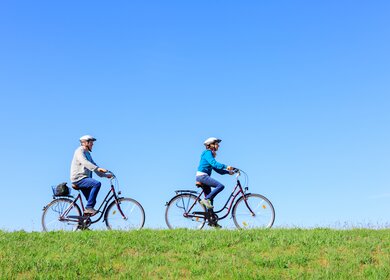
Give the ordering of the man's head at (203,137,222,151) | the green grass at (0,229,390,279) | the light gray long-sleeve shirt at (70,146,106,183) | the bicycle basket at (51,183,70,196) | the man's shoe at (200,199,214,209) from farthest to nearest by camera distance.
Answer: the bicycle basket at (51,183,70,196)
the man's head at (203,137,222,151)
the man's shoe at (200,199,214,209)
the light gray long-sleeve shirt at (70,146,106,183)
the green grass at (0,229,390,279)

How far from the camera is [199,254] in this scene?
1168cm

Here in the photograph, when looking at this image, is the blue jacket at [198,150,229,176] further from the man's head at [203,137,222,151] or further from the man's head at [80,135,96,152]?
the man's head at [80,135,96,152]

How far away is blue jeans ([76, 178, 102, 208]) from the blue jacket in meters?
2.88

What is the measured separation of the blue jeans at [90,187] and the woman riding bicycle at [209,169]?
2812mm

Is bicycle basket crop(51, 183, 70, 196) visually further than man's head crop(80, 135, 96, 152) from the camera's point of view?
Yes

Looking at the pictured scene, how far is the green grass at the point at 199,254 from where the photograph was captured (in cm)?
1067

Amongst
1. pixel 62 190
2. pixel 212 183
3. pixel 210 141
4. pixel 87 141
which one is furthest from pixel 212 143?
pixel 62 190

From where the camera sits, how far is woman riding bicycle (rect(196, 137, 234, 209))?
14.8 meters

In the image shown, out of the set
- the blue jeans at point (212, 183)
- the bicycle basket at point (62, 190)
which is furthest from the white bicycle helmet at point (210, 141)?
the bicycle basket at point (62, 190)

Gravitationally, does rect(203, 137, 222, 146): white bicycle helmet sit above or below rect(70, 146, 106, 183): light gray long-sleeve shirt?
above

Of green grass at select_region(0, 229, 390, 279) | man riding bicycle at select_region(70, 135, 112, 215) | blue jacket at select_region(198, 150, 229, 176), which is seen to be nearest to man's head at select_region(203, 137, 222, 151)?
blue jacket at select_region(198, 150, 229, 176)

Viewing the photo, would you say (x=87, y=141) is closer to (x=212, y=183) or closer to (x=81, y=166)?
(x=81, y=166)

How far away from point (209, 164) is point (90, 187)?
336cm

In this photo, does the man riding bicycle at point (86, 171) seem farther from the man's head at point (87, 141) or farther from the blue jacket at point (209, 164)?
the blue jacket at point (209, 164)
